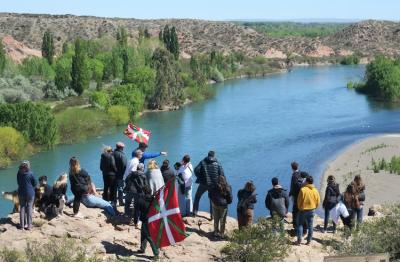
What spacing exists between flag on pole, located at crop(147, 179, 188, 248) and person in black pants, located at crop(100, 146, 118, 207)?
262 centimetres

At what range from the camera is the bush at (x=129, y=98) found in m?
62.8

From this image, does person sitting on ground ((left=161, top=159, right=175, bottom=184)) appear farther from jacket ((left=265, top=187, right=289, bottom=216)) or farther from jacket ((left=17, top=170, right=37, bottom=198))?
jacket ((left=17, top=170, right=37, bottom=198))

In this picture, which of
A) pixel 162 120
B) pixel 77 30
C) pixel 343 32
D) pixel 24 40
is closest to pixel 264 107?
pixel 162 120

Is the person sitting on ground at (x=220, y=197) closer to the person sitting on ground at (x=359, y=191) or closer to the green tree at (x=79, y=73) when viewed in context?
the person sitting on ground at (x=359, y=191)

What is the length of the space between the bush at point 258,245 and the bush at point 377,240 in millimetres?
1299

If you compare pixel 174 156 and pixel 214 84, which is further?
pixel 214 84

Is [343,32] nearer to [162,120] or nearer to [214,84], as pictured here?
[214,84]

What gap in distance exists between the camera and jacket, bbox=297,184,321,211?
14.1 m

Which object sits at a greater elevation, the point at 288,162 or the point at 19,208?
the point at 19,208

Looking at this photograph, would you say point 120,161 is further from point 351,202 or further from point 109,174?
point 351,202

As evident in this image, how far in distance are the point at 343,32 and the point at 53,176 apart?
6743 inches

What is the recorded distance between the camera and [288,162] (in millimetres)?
42062

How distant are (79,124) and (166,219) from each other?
4068cm

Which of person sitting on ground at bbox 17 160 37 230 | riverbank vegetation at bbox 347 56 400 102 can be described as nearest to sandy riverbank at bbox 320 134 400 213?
person sitting on ground at bbox 17 160 37 230
